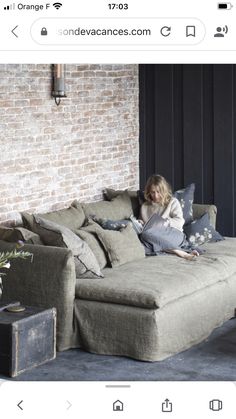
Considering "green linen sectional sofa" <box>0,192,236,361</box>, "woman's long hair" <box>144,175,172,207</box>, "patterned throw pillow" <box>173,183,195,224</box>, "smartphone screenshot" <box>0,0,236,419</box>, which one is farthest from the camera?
"patterned throw pillow" <box>173,183,195,224</box>

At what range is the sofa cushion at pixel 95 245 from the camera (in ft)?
17.8

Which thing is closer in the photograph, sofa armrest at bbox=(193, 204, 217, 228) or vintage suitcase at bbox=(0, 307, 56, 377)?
vintage suitcase at bbox=(0, 307, 56, 377)

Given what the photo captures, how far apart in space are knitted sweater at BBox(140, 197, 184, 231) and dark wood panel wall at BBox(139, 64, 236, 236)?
0.86m

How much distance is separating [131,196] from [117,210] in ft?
1.00

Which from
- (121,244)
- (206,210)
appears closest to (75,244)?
(121,244)

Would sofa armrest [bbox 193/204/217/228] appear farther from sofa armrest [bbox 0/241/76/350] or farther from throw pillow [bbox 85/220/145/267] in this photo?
sofa armrest [bbox 0/241/76/350]

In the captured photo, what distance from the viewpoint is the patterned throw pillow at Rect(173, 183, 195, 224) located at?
6586 millimetres

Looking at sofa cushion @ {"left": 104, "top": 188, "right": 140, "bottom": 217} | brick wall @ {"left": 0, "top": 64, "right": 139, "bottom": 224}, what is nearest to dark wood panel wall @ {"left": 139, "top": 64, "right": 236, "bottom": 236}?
brick wall @ {"left": 0, "top": 64, "right": 139, "bottom": 224}

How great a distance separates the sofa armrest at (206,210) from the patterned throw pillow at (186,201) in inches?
3.6
